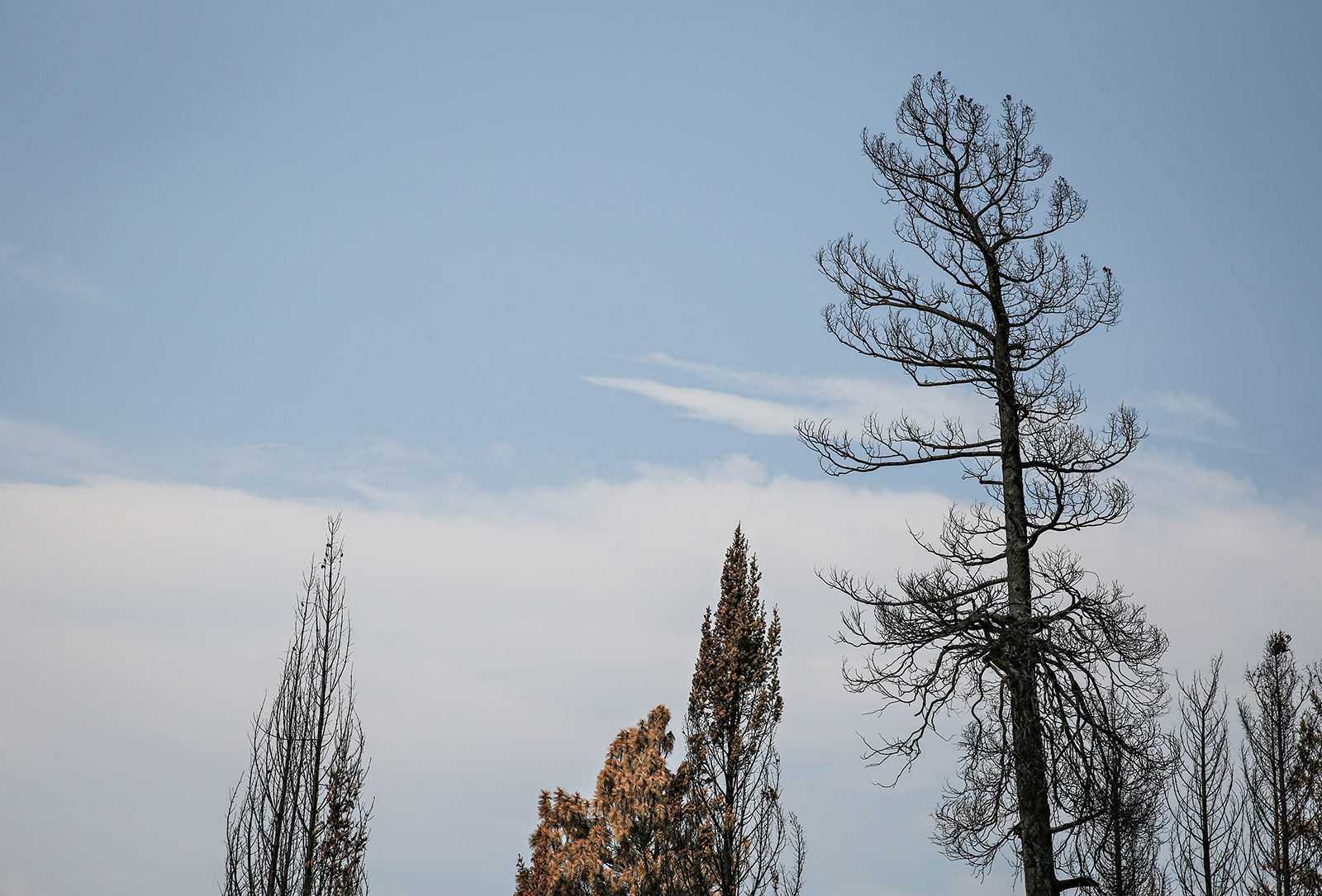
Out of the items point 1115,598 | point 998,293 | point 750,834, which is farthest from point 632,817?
point 998,293

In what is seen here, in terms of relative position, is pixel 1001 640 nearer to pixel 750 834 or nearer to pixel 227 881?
pixel 750 834

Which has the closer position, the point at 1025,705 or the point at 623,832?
the point at 1025,705

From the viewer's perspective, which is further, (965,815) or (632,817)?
(632,817)

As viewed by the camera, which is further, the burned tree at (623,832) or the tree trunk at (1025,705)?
the burned tree at (623,832)

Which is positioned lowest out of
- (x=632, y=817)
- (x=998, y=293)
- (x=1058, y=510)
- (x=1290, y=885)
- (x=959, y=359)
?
(x=1290, y=885)

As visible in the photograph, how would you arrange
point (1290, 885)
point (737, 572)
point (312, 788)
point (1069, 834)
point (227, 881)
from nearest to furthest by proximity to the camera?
point (1069, 834) < point (227, 881) < point (312, 788) < point (1290, 885) < point (737, 572)

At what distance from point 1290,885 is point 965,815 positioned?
8523 mm

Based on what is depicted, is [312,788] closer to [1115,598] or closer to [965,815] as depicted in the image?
[965,815]

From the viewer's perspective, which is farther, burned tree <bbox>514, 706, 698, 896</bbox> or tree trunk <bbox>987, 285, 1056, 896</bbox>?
burned tree <bbox>514, 706, 698, 896</bbox>

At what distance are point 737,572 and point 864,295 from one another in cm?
648

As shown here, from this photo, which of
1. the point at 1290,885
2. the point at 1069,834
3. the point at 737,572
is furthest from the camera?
the point at 737,572

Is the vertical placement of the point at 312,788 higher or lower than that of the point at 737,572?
lower

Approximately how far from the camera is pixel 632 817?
50.9ft

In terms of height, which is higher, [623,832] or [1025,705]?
[1025,705]
